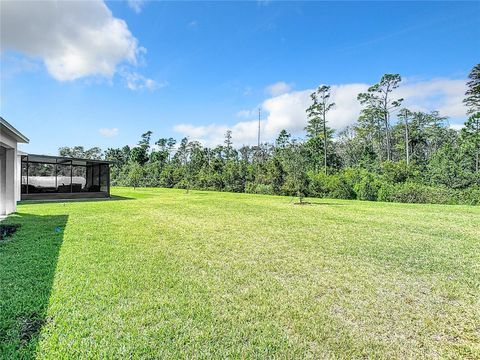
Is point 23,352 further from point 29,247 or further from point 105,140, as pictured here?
point 105,140

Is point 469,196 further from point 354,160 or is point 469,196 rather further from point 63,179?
point 63,179

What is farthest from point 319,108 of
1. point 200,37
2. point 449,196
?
point 200,37

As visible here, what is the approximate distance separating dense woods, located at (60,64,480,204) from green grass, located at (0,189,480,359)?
1093cm

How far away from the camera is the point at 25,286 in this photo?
123 inches

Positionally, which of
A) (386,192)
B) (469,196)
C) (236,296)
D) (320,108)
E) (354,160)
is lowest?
(236,296)

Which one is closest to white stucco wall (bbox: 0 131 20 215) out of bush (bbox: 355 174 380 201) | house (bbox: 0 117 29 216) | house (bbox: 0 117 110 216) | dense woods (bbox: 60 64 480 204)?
house (bbox: 0 117 29 216)

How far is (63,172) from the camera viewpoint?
60.8 ft

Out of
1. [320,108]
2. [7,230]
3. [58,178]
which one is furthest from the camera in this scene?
[320,108]

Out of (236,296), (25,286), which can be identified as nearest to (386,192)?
(236,296)

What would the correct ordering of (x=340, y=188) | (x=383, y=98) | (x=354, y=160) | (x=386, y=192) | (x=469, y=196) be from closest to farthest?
(x=469, y=196)
(x=386, y=192)
(x=340, y=188)
(x=383, y=98)
(x=354, y=160)

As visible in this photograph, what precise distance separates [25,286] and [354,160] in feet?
114

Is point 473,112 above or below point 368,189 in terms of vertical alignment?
above

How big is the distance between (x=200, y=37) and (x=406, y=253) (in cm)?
1161

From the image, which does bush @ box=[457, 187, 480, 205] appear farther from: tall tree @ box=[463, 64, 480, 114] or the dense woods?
tall tree @ box=[463, 64, 480, 114]
